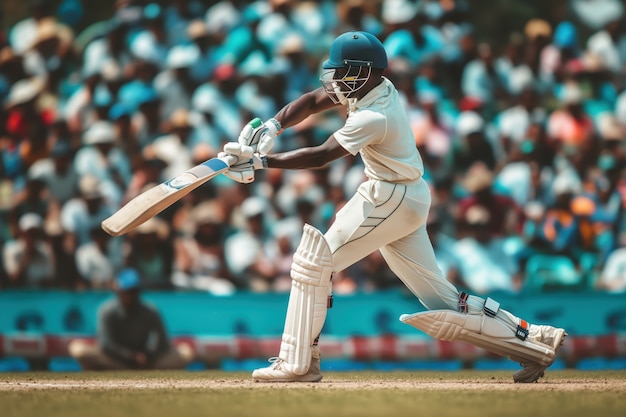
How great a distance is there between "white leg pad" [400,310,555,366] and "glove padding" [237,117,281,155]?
Result: 1320 mm

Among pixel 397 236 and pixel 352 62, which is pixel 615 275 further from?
pixel 352 62

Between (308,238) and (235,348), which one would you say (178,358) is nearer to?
(235,348)

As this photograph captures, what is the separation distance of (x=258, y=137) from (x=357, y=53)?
0.78 metres

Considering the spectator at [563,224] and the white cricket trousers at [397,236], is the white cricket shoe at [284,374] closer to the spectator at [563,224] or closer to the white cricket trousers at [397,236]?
the white cricket trousers at [397,236]

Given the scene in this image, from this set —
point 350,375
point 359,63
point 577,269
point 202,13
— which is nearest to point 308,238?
point 359,63

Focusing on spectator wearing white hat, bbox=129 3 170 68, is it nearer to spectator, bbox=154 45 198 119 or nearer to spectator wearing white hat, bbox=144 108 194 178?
spectator, bbox=154 45 198 119

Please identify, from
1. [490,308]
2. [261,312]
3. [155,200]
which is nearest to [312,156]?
[155,200]

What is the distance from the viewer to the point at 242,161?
6.64 metres

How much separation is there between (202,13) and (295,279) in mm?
6678

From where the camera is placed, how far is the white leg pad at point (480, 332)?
6734 mm

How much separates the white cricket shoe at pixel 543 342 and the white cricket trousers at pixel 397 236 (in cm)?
21

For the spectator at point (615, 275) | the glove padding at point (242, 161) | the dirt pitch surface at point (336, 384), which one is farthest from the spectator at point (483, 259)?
the glove padding at point (242, 161)

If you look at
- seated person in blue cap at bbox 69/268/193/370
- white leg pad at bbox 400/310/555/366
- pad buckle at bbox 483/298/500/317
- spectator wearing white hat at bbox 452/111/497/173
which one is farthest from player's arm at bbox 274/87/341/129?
spectator wearing white hat at bbox 452/111/497/173

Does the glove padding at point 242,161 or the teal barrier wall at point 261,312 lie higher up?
the glove padding at point 242,161
